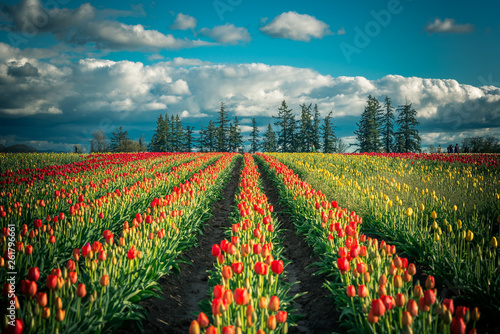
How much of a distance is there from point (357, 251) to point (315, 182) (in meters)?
7.92

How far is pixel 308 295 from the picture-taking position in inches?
185

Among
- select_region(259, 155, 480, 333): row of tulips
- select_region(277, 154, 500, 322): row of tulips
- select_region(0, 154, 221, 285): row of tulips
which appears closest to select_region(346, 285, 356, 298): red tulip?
select_region(259, 155, 480, 333): row of tulips

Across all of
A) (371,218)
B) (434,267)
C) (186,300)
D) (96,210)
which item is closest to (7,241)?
(96,210)

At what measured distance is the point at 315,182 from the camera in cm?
1109

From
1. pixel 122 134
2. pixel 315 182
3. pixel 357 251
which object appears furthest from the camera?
pixel 122 134

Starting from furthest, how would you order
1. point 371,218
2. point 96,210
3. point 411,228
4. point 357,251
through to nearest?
point 371,218 < point 96,210 < point 411,228 < point 357,251

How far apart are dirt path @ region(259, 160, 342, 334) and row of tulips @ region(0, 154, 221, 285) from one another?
3717 mm

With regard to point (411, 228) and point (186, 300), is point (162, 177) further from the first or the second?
point (411, 228)

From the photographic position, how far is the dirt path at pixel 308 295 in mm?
3783

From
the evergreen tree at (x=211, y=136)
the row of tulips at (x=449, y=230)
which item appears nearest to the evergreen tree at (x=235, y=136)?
the evergreen tree at (x=211, y=136)

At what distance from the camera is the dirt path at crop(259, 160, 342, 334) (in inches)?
149

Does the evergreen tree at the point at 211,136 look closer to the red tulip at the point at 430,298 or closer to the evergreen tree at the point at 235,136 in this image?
the evergreen tree at the point at 235,136

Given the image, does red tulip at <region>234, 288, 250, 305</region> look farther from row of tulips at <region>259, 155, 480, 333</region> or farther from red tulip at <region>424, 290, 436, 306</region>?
red tulip at <region>424, 290, 436, 306</region>

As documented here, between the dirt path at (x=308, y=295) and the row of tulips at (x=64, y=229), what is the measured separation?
3.72 metres
